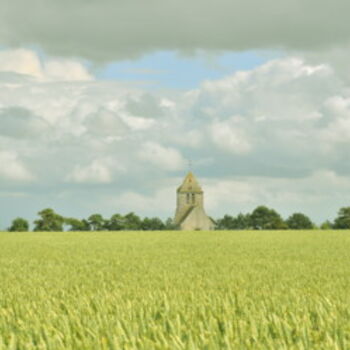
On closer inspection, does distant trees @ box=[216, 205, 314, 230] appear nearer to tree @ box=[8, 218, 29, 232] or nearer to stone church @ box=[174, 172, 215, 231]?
stone church @ box=[174, 172, 215, 231]

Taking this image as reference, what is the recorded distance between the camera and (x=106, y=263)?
15.6 meters

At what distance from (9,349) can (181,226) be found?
127237mm

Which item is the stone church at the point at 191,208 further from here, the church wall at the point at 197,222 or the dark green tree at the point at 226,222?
the dark green tree at the point at 226,222

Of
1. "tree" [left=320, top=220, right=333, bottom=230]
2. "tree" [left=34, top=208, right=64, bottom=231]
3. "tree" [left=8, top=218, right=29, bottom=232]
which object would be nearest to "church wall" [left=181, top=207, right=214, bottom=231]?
"tree" [left=320, top=220, right=333, bottom=230]

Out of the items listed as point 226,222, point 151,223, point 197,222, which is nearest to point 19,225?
point 151,223

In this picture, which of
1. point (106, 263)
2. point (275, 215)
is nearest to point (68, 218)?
point (275, 215)

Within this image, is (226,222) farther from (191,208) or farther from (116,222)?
(116,222)

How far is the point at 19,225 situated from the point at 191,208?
47.9 m

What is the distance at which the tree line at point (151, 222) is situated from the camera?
10276cm

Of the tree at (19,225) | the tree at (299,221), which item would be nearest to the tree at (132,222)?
the tree at (19,225)

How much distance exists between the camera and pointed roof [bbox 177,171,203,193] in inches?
5399

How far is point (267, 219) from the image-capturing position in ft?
393

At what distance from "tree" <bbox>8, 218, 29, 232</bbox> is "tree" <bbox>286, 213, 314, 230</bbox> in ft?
170

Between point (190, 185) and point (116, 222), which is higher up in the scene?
point (190, 185)
